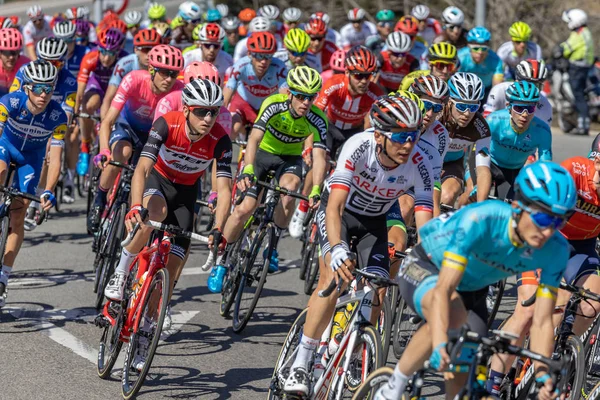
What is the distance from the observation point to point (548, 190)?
4934 millimetres

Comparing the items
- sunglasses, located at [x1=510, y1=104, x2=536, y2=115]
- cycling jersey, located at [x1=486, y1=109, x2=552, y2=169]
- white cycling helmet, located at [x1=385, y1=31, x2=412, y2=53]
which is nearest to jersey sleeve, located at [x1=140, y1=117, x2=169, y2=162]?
sunglasses, located at [x1=510, y1=104, x2=536, y2=115]

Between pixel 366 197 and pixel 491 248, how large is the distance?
77.7 inches

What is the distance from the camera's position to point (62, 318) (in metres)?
9.38

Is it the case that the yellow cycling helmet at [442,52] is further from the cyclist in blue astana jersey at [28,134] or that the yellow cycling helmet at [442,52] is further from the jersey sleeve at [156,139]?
the jersey sleeve at [156,139]

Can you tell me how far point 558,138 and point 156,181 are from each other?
12293 mm

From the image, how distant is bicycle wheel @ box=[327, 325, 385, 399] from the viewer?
5957 millimetres

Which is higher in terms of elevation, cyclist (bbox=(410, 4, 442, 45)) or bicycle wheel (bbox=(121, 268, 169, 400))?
cyclist (bbox=(410, 4, 442, 45))

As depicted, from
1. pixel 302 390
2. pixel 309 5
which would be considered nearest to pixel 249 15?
pixel 309 5

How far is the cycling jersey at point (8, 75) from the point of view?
40.9ft

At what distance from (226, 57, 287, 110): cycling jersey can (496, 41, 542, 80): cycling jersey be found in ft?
14.2

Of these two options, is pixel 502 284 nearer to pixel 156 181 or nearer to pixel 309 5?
pixel 156 181

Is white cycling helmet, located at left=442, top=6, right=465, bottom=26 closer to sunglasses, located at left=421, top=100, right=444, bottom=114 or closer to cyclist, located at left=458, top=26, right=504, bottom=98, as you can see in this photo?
cyclist, located at left=458, top=26, right=504, bottom=98

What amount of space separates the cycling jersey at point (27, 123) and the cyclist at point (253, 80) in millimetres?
3229

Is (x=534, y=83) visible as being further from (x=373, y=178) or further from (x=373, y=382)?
(x=373, y=382)
